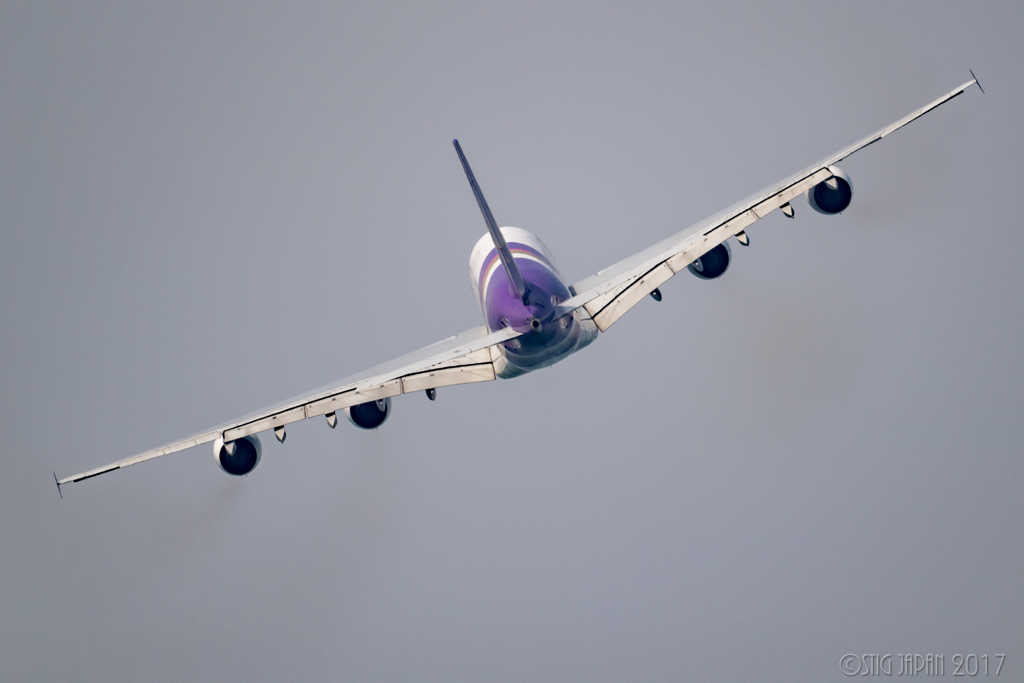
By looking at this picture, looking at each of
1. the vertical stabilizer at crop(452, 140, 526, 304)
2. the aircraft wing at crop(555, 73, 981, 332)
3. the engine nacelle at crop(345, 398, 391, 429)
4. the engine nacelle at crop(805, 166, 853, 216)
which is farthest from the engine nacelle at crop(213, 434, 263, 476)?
the engine nacelle at crop(805, 166, 853, 216)

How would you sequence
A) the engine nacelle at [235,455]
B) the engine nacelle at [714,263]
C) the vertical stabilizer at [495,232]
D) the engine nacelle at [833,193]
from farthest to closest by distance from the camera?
the engine nacelle at [714,263]
the engine nacelle at [235,455]
the engine nacelle at [833,193]
the vertical stabilizer at [495,232]

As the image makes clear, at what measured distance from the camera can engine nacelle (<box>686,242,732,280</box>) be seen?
3609 centimetres

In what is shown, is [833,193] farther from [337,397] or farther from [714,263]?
[337,397]

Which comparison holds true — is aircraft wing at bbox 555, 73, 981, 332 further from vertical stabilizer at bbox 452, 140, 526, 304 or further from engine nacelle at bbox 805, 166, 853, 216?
vertical stabilizer at bbox 452, 140, 526, 304

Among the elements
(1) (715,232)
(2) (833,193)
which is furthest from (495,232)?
(2) (833,193)

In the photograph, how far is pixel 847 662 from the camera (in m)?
58.2

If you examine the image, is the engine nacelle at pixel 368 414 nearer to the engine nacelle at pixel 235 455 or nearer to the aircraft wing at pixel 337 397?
the aircraft wing at pixel 337 397

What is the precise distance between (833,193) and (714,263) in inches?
170

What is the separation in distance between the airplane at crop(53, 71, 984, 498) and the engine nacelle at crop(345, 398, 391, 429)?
3 centimetres

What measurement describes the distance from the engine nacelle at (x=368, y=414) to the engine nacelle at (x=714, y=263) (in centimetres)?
1109

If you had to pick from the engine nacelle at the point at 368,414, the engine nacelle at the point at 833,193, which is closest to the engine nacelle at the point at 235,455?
the engine nacelle at the point at 368,414

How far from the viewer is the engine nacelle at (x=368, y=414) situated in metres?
36.2

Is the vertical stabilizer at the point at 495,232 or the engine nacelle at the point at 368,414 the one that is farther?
the engine nacelle at the point at 368,414

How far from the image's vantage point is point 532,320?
32.2 m
